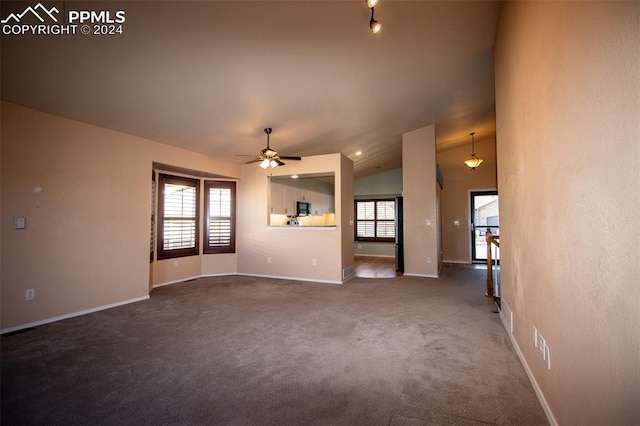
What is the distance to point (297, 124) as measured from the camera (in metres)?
4.62

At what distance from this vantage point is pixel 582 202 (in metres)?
1.29

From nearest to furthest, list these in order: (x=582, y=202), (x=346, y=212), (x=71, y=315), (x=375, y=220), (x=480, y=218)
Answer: (x=582, y=202) < (x=71, y=315) < (x=346, y=212) < (x=480, y=218) < (x=375, y=220)

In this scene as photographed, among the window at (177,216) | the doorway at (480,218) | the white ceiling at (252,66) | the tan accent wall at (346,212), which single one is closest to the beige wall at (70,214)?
the white ceiling at (252,66)

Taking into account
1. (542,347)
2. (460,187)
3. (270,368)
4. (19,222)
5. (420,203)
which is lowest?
(270,368)

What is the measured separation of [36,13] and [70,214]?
243 centimetres

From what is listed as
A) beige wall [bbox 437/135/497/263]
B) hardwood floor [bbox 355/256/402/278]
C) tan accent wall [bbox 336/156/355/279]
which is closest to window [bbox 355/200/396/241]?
beige wall [bbox 437/135/497/263]

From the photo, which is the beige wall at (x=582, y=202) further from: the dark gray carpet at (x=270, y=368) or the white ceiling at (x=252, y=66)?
the white ceiling at (x=252, y=66)

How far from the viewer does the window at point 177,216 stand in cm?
553

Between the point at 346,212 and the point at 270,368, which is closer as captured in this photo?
the point at 270,368

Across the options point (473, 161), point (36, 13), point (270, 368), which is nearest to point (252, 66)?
point (36, 13)

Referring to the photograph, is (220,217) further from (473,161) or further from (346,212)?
(473,161)

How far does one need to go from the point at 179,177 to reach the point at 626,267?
6292 millimetres

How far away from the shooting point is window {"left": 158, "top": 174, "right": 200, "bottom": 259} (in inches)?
218

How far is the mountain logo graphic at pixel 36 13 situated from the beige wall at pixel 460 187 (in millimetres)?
8825
